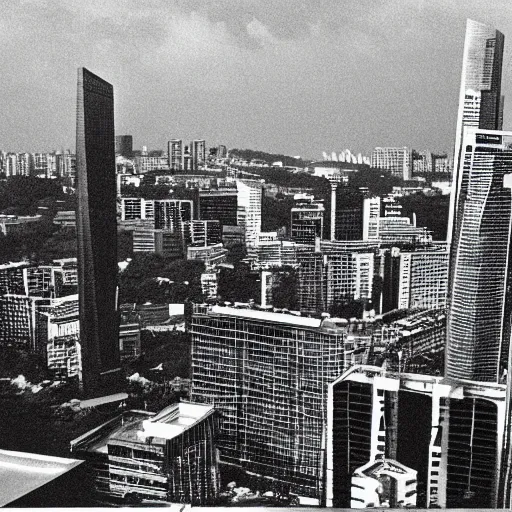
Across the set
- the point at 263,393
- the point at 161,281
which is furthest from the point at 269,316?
the point at 161,281

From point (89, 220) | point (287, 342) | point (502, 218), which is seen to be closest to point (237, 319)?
point (287, 342)

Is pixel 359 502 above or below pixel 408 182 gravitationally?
below

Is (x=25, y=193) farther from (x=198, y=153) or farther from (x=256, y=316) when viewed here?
(x=256, y=316)

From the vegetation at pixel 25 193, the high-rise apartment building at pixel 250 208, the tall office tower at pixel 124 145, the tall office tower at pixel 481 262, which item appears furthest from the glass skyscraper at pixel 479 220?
the vegetation at pixel 25 193

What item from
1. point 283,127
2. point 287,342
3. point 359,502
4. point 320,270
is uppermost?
point 283,127

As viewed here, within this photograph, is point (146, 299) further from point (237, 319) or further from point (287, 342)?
point (287, 342)

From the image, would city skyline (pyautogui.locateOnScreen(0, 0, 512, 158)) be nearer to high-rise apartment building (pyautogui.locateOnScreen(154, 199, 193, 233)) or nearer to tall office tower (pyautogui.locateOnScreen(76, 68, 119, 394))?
tall office tower (pyautogui.locateOnScreen(76, 68, 119, 394))

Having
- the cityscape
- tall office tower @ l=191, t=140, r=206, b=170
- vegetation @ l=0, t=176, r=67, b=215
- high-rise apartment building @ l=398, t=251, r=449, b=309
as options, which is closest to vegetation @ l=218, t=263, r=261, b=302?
the cityscape

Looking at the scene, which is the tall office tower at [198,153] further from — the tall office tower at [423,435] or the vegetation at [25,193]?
the tall office tower at [423,435]
